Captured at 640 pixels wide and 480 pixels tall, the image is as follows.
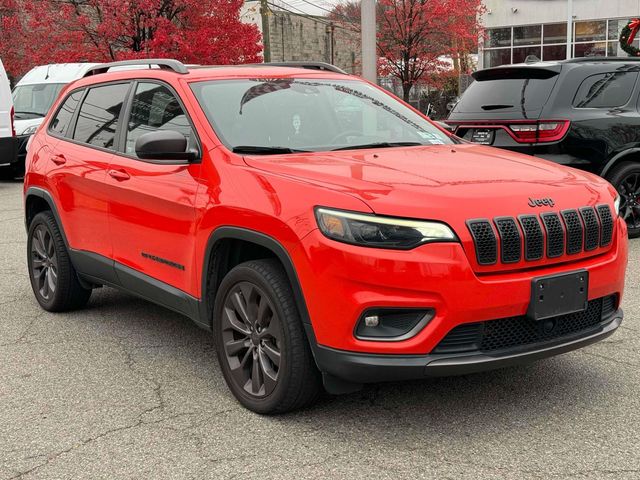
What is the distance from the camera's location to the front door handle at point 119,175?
4.82 m

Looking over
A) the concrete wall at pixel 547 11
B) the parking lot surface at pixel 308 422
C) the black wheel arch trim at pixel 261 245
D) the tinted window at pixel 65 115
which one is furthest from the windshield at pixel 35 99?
the concrete wall at pixel 547 11

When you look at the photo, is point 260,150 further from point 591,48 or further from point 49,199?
point 591,48

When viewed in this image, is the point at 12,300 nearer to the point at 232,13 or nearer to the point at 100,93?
the point at 100,93

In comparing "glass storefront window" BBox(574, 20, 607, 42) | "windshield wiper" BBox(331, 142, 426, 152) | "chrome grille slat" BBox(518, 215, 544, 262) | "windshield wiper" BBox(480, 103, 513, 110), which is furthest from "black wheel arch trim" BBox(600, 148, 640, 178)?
"glass storefront window" BBox(574, 20, 607, 42)

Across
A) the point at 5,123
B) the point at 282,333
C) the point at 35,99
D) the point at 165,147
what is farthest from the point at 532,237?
the point at 35,99

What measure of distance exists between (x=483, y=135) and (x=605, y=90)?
135cm

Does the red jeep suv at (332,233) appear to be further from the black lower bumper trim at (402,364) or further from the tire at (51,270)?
the tire at (51,270)

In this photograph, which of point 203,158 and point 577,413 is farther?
point 203,158

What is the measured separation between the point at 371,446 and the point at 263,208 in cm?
117

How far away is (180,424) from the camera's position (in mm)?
3828

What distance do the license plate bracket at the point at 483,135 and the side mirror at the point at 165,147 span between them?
14.7 feet

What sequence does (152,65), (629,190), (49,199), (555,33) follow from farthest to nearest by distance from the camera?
(555,33)
(629,190)
(49,199)
(152,65)

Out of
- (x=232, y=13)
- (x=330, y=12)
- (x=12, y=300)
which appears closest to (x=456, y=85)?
(x=330, y=12)

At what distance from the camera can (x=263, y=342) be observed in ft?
12.6
